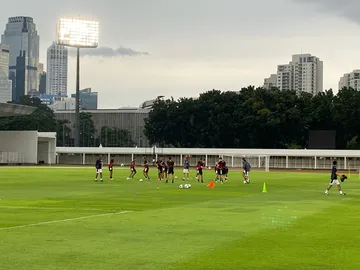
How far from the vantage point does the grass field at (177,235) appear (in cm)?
1284

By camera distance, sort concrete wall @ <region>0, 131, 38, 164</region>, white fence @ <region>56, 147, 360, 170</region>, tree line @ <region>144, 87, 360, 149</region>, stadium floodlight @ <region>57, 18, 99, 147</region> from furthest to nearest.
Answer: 1. tree line @ <region>144, 87, 360, 149</region>
2. stadium floodlight @ <region>57, 18, 99, 147</region>
3. concrete wall @ <region>0, 131, 38, 164</region>
4. white fence @ <region>56, 147, 360, 170</region>

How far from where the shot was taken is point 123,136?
196 metres

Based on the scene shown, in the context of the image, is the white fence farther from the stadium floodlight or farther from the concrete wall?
the concrete wall

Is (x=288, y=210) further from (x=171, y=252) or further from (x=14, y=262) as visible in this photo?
(x=14, y=262)

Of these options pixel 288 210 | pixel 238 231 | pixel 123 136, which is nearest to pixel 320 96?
pixel 123 136

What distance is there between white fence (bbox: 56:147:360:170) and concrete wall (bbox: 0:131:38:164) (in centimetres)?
1355

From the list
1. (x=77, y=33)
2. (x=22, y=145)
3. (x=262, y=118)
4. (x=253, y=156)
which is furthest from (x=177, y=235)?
(x=262, y=118)

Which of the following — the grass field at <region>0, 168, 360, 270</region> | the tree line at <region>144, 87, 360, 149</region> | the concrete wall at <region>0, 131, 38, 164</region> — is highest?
the tree line at <region>144, 87, 360, 149</region>

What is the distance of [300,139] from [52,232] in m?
109

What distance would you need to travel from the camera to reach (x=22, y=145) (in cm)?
10375

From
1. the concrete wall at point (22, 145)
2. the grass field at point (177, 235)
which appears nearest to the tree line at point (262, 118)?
the concrete wall at point (22, 145)

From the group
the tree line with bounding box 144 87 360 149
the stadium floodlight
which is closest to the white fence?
the stadium floodlight

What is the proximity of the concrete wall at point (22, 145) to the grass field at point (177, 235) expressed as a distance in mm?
76901

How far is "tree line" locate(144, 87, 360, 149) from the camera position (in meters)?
115
